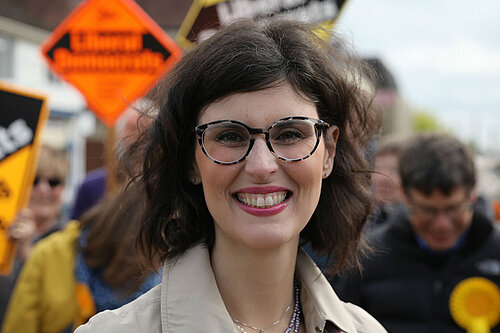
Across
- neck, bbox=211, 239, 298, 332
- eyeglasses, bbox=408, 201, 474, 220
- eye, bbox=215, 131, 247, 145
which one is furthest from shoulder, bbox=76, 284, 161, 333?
eyeglasses, bbox=408, 201, 474, 220

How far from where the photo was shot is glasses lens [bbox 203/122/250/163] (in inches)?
66.2

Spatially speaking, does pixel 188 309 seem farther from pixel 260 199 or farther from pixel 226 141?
pixel 226 141

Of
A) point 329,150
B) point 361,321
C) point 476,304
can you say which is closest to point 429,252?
point 476,304

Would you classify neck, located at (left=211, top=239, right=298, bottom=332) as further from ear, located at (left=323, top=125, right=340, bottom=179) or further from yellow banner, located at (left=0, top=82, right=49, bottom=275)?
yellow banner, located at (left=0, top=82, right=49, bottom=275)

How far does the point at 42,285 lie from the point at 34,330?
0.73 ft

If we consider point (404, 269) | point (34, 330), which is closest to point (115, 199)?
point (34, 330)

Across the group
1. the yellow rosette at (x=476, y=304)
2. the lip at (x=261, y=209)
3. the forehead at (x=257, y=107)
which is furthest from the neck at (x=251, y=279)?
the yellow rosette at (x=476, y=304)

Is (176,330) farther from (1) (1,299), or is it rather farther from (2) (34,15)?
(2) (34,15)

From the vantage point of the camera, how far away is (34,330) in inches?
120

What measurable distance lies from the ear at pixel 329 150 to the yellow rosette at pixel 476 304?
1.43 m

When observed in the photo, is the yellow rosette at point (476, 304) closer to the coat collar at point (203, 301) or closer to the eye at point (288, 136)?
the coat collar at point (203, 301)

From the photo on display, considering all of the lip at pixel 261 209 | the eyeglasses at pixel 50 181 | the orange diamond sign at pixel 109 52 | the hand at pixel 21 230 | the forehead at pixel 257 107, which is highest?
the orange diamond sign at pixel 109 52

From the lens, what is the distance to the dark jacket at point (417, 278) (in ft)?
10.2

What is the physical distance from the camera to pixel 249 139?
1.68 meters
